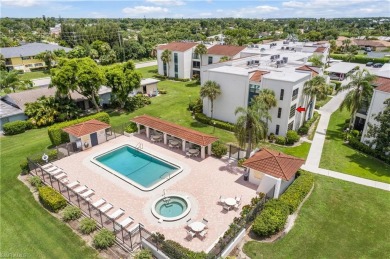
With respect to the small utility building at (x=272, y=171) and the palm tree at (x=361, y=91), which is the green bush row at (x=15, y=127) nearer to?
the small utility building at (x=272, y=171)

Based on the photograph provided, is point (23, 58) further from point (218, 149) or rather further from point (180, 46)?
point (218, 149)

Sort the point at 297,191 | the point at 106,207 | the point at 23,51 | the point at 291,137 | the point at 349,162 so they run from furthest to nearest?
the point at 23,51
the point at 291,137
the point at 349,162
the point at 297,191
the point at 106,207

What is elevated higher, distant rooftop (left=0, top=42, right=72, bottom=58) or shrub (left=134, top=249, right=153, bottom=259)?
distant rooftop (left=0, top=42, right=72, bottom=58)

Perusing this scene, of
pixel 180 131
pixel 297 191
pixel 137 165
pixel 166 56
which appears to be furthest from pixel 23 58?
pixel 297 191

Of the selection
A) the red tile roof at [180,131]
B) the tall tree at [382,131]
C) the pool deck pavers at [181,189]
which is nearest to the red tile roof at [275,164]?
the pool deck pavers at [181,189]

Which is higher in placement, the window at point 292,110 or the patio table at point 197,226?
the window at point 292,110

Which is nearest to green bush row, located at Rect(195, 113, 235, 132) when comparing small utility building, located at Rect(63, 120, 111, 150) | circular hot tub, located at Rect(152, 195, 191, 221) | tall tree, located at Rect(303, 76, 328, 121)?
tall tree, located at Rect(303, 76, 328, 121)

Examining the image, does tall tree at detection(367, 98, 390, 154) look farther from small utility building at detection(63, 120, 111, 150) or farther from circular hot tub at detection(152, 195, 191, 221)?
small utility building at detection(63, 120, 111, 150)
